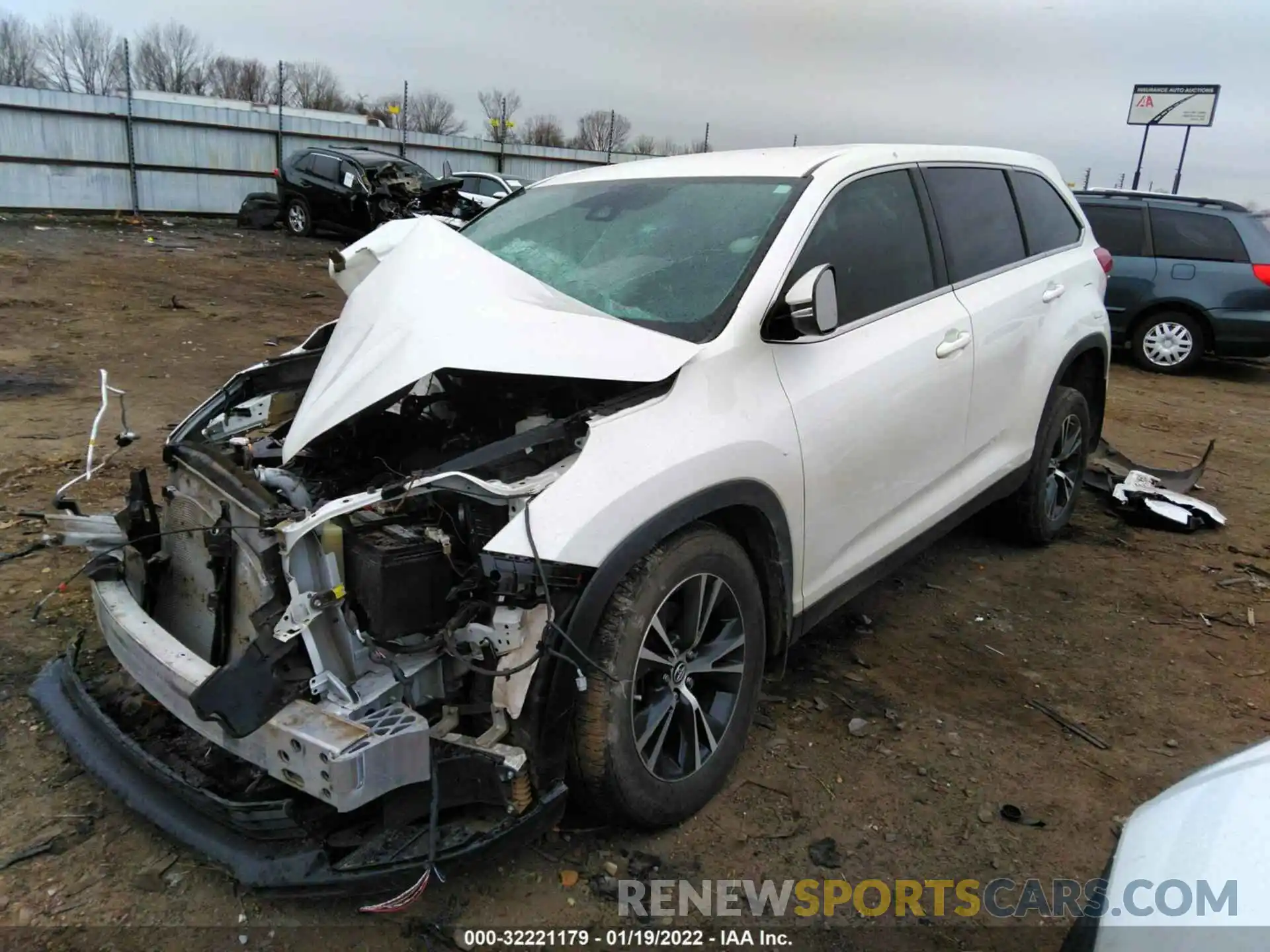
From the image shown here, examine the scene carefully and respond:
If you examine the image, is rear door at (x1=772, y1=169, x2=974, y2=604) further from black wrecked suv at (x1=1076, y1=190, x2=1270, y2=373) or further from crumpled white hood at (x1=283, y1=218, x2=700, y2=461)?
black wrecked suv at (x1=1076, y1=190, x2=1270, y2=373)

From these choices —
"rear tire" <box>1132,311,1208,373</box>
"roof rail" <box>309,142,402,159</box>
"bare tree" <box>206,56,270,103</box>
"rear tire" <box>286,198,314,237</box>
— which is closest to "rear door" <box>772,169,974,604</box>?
"rear tire" <box>1132,311,1208,373</box>

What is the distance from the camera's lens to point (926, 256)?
11.9ft

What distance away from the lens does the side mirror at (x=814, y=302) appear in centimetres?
272

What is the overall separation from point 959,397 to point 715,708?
1.70 metres

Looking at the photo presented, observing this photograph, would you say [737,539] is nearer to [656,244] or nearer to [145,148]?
[656,244]

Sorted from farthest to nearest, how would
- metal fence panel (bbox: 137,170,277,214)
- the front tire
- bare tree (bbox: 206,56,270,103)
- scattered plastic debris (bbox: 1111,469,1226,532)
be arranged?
bare tree (bbox: 206,56,270,103)
metal fence panel (bbox: 137,170,277,214)
scattered plastic debris (bbox: 1111,469,1226,532)
the front tire

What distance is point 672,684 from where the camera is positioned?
2.59 m

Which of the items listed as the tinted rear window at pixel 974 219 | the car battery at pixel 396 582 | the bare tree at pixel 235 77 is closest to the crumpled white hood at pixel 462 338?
the car battery at pixel 396 582

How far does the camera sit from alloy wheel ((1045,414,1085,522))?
15.5ft

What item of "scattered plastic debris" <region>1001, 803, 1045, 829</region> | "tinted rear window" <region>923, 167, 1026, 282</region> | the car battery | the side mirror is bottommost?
"scattered plastic debris" <region>1001, 803, 1045, 829</region>

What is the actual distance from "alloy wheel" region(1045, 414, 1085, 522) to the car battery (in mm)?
3466

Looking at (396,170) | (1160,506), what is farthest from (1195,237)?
(396,170)

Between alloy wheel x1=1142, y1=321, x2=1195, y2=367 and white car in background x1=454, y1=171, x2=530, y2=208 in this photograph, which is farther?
white car in background x1=454, y1=171, x2=530, y2=208

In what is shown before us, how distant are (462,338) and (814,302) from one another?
3.42 feet
